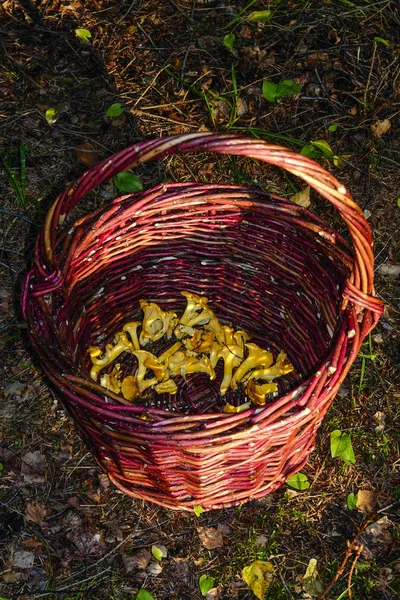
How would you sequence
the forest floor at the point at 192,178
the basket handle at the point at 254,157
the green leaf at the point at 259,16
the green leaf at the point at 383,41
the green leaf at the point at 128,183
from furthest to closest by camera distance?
the green leaf at the point at 383,41, the green leaf at the point at 259,16, the green leaf at the point at 128,183, the forest floor at the point at 192,178, the basket handle at the point at 254,157

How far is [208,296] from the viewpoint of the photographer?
106 inches

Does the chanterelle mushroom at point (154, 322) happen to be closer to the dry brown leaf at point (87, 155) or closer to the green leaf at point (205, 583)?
the dry brown leaf at point (87, 155)

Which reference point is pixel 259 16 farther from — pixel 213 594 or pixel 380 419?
pixel 213 594

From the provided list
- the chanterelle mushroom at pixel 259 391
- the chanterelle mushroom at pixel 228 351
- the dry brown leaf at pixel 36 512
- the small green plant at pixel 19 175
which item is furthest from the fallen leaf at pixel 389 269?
the dry brown leaf at pixel 36 512

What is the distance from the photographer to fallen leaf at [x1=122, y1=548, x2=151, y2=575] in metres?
2.22

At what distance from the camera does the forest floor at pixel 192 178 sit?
2240mm

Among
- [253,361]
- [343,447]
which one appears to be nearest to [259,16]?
[253,361]

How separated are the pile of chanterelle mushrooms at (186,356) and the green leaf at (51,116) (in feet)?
3.58

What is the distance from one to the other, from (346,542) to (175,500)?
0.61 m

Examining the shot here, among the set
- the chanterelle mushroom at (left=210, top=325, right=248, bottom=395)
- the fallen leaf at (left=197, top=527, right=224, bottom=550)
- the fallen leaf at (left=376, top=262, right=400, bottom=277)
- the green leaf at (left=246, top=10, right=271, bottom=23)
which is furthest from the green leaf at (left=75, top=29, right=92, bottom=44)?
the fallen leaf at (left=197, top=527, right=224, bottom=550)

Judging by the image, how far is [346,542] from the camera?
2.27 metres

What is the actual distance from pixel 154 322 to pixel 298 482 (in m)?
0.81

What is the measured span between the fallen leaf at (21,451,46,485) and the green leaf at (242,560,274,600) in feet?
2.59

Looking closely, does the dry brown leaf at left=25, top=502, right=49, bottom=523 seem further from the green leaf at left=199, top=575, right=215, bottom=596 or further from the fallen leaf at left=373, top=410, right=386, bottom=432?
the fallen leaf at left=373, top=410, right=386, bottom=432
